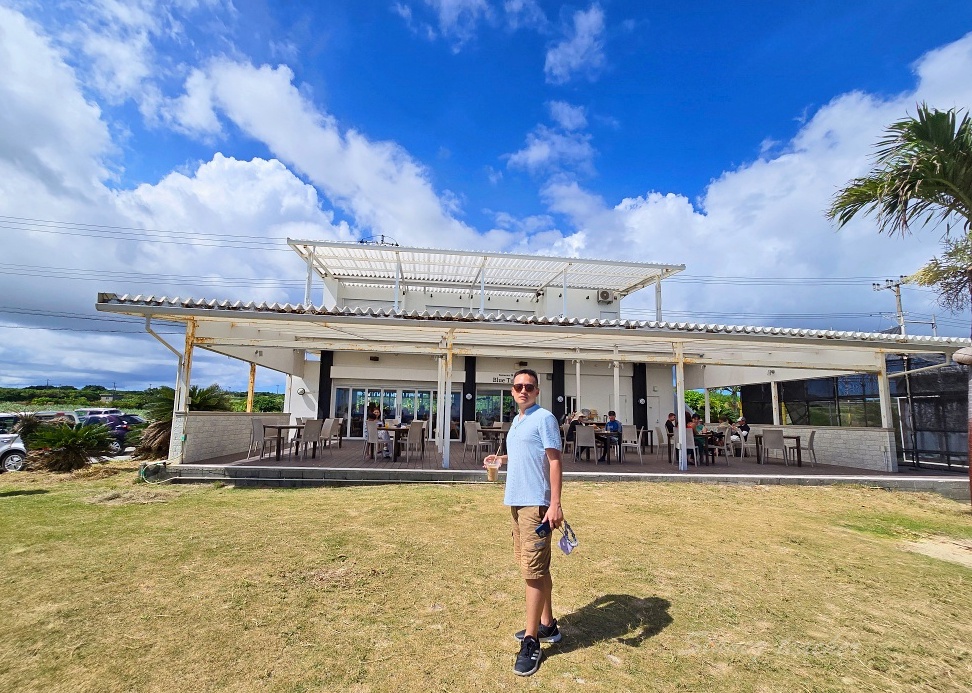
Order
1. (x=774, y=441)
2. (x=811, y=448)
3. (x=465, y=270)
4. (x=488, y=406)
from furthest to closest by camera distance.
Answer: (x=488, y=406)
(x=465, y=270)
(x=811, y=448)
(x=774, y=441)

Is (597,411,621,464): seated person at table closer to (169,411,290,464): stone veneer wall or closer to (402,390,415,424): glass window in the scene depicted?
(169,411,290,464): stone veneer wall

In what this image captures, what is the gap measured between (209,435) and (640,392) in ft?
47.8

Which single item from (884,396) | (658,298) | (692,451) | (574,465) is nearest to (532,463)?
(574,465)

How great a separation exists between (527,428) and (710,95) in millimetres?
12790

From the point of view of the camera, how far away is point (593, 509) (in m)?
6.47

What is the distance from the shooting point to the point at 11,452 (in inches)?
426

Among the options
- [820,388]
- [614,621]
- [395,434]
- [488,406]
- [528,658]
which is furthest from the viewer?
[488,406]

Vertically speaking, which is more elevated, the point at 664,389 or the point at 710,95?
the point at 710,95

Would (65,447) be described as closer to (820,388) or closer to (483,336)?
(483,336)

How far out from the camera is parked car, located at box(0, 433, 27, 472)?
35.0ft

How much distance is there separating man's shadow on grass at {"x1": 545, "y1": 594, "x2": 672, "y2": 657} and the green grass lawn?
0.05 feet

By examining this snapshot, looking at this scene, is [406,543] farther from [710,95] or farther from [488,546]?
[710,95]

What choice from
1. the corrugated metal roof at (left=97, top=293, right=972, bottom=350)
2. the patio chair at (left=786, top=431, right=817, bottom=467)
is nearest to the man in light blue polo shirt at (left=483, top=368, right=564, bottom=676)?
the corrugated metal roof at (left=97, top=293, right=972, bottom=350)

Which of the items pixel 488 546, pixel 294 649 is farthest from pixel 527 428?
pixel 488 546
